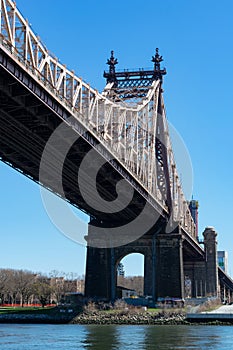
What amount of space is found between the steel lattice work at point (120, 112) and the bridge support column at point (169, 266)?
124 inches

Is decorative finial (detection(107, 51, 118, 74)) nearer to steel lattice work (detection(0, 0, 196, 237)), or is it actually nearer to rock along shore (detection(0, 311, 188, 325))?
steel lattice work (detection(0, 0, 196, 237))

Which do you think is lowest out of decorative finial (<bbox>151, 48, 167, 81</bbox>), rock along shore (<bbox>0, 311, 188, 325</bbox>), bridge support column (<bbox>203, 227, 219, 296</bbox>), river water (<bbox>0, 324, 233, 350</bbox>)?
river water (<bbox>0, 324, 233, 350</bbox>)

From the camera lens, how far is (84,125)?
40406mm

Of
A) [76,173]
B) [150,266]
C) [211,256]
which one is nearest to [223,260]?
[211,256]

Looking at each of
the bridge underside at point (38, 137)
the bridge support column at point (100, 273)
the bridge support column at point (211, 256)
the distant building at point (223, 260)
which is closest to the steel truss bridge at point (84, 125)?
the bridge underside at point (38, 137)

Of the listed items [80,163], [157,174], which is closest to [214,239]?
[157,174]

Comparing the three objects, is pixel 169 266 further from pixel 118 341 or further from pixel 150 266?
pixel 118 341

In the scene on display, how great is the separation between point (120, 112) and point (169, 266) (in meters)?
20.1

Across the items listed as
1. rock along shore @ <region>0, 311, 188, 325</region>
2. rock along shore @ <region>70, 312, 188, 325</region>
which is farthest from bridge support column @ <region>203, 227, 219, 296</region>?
rock along shore @ <region>70, 312, 188, 325</region>

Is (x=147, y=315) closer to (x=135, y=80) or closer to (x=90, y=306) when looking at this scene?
(x=90, y=306)

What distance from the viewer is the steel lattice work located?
1305 inches

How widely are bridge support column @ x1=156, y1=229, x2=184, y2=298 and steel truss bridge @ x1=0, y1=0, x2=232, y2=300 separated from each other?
Answer: 222cm

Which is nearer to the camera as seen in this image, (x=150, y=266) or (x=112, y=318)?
(x=112, y=318)

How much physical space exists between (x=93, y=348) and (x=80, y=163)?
1776cm
